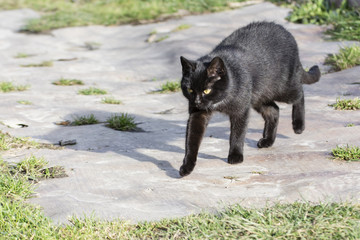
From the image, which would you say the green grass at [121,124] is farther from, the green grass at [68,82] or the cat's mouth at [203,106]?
the green grass at [68,82]

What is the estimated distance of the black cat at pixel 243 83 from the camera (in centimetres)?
396


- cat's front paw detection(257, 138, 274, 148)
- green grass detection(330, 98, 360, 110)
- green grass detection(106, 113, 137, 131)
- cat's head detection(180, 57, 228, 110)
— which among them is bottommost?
green grass detection(106, 113, 137, 131)

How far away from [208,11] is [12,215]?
35.5ft

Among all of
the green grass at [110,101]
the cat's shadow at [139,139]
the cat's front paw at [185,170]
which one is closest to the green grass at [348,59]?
the cat's shadow at [139,139]

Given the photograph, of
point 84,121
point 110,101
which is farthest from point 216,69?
point 110,101

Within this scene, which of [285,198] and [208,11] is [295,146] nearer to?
[285,198]

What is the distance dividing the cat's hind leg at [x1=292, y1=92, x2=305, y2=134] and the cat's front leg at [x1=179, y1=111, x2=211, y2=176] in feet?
3.55

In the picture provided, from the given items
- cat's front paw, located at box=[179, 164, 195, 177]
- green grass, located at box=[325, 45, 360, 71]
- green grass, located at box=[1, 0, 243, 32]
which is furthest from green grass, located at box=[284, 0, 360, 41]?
cat's front paw, located at box=[179, 164, 195, 177]

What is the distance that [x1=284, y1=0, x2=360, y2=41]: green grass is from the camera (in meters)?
8.53

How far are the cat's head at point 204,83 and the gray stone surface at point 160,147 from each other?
58cm

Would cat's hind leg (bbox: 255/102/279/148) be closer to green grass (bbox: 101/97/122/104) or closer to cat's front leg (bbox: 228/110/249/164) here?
cat's front leg (bbox: 228/110/249/164)

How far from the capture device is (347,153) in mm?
3723

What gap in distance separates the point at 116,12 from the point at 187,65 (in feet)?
36.2

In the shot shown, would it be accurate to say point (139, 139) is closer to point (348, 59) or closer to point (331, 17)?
point (348, 59)
